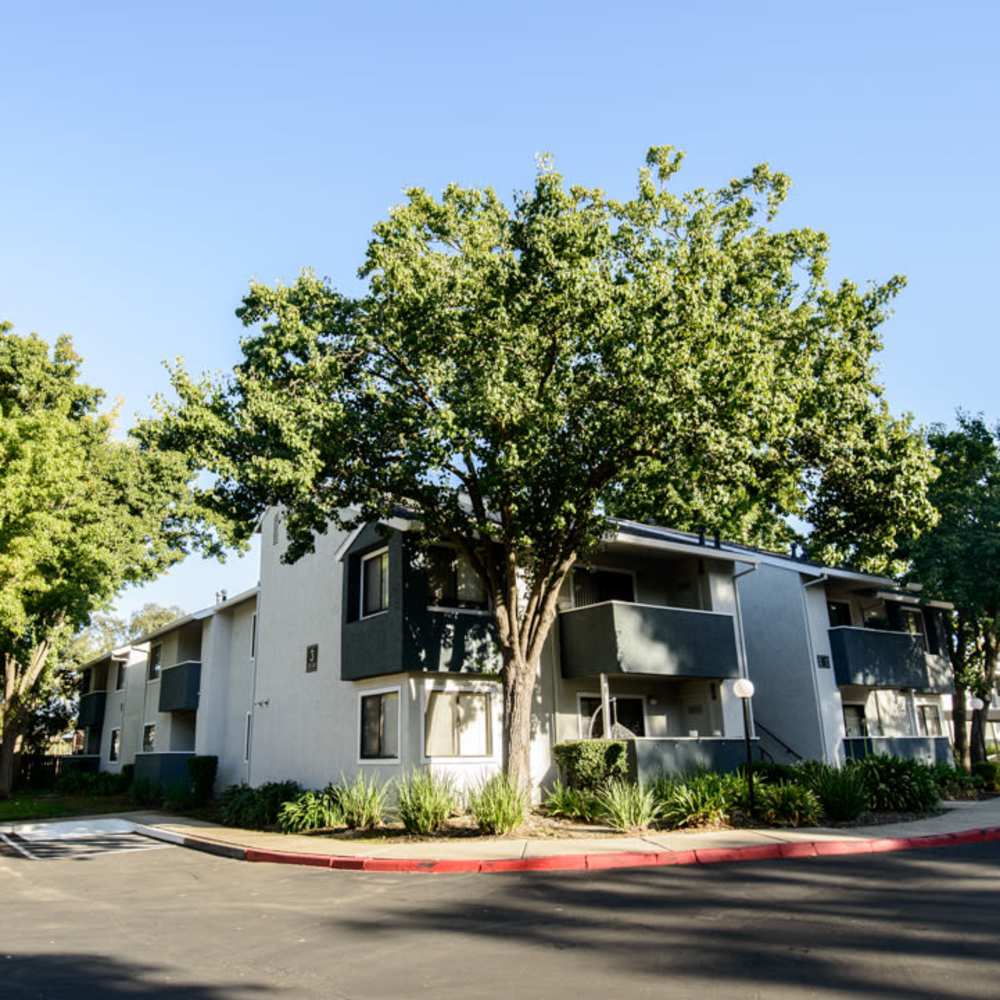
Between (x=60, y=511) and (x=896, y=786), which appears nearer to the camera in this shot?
(x=896, y=786)

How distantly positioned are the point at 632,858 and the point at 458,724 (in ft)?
23.4

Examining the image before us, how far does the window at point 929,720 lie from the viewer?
1197 inches

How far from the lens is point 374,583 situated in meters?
20.6

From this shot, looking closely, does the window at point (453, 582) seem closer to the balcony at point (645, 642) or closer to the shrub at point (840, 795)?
the balcony at point (645, 642)

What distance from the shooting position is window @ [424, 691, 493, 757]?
60.7ft

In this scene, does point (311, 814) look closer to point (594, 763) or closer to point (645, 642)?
point (594, 763)

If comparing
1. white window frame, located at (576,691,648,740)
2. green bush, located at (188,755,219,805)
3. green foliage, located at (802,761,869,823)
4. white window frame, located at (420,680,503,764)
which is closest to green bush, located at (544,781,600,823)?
white window frame, located at (420,680,503,764)

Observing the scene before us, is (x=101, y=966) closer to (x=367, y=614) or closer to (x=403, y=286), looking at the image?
(x=403, y=286)

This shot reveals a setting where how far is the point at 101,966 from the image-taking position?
714 centimetres

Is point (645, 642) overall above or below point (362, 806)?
above

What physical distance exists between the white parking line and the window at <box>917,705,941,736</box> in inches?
1083

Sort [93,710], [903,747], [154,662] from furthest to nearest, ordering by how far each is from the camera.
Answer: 1. [93,710]
2. [154,662]
3. [903,747]

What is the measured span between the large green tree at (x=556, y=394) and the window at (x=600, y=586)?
173 inches

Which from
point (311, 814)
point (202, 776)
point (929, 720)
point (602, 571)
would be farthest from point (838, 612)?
point (202, 776)
